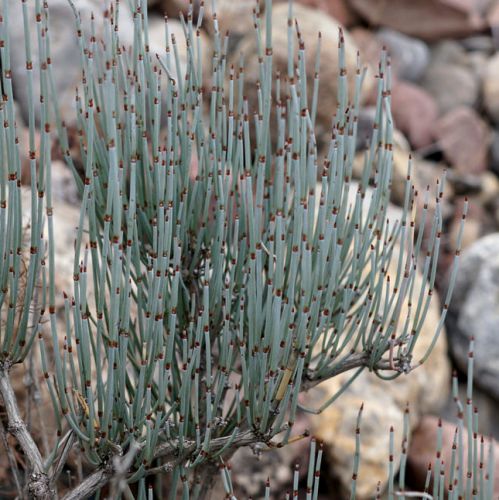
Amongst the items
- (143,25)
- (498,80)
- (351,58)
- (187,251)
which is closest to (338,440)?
(187,251)

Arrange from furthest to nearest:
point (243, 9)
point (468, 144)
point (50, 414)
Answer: point (468, 144), point (243, 9), point (50, 414)

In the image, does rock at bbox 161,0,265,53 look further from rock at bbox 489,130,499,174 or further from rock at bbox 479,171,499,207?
rock at bbox 489,130,499,174

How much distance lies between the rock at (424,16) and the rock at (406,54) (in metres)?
0.11

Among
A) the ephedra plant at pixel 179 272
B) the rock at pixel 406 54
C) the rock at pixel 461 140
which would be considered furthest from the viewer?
the rock at pixel 406 54

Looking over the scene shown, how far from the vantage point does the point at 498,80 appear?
18.4 feet

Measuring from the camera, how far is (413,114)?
5.27 metres

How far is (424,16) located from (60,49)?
3.07 m

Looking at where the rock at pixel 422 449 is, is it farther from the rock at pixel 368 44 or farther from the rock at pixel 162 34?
the rock at pixel 368 44

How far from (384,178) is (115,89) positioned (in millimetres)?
674

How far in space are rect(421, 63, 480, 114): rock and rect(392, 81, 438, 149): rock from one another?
351mm

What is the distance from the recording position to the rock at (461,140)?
529 cm

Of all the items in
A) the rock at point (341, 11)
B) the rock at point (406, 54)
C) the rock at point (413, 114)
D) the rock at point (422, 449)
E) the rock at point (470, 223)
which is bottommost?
the rock at point (422, 449)

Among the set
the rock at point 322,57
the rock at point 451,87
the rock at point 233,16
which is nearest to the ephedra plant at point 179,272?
the rock at point 322,57

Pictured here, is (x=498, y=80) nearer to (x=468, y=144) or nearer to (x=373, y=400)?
(x=468, y=144)
